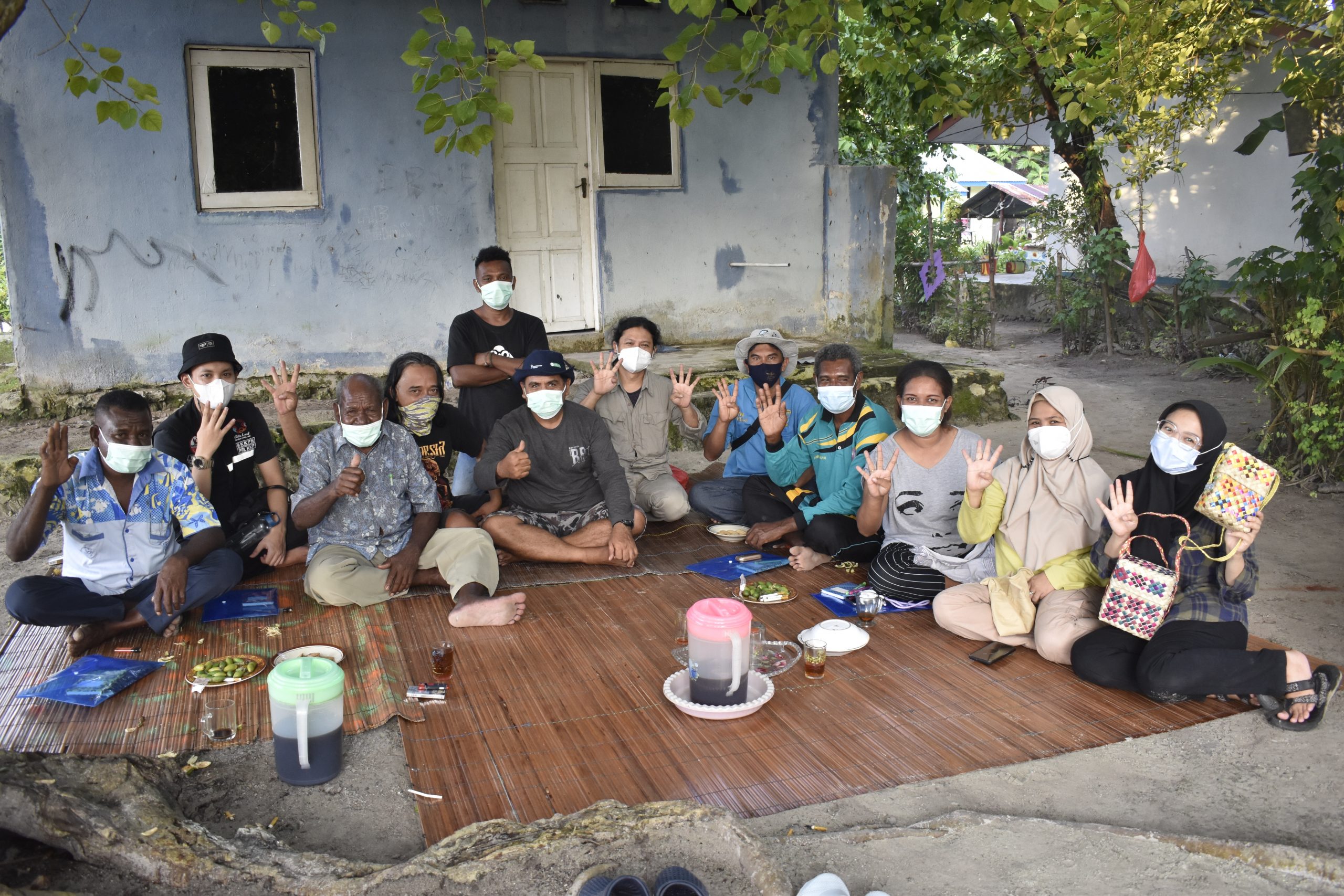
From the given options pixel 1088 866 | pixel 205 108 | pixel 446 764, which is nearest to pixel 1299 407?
pixel 1088 866

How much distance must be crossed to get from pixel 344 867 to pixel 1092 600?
2934mm

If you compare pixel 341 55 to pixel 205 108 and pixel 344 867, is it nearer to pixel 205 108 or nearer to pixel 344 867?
pixel 205 108

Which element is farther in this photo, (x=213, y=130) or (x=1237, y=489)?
(x=213, y=130)

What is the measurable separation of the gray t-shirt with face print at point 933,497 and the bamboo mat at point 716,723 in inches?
16.2

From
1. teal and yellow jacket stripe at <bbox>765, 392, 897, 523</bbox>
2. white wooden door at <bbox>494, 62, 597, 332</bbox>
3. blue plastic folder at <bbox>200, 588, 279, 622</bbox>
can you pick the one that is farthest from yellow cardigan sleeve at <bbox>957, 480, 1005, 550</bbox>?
white wooden door at <bbox>494, 62, 597, 332</bbox>

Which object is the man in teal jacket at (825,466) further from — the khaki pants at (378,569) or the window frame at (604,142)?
the window frame at (604,142)

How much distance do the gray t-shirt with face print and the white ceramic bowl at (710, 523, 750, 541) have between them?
1.14 metres

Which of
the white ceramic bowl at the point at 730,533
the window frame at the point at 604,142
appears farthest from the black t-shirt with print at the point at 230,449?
the window frame at the point at 604,142

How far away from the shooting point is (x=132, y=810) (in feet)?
9.09

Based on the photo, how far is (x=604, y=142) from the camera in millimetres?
8555

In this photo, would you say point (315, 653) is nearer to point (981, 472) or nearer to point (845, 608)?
point (845, 608)

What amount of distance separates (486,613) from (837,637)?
1530mm

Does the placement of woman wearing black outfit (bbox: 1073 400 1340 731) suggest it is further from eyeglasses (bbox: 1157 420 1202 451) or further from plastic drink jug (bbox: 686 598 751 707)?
plastic drink jug (bbox: 686 598 751 707)

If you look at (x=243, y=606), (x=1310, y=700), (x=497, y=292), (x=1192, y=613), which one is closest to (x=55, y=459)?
(x=243, y=606)
